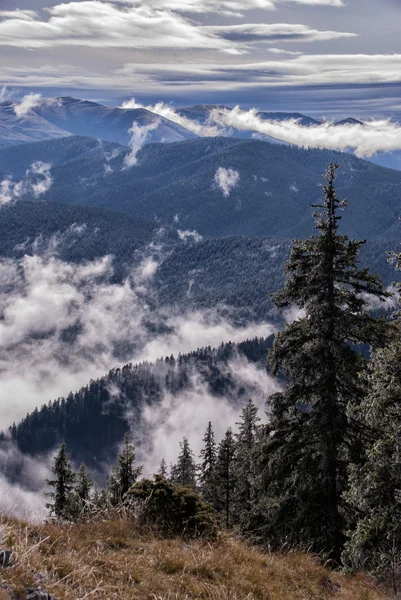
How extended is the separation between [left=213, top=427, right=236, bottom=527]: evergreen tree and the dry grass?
1468 inches

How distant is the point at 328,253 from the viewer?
1764 cm

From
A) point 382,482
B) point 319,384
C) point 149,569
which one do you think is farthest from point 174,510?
point 319,384

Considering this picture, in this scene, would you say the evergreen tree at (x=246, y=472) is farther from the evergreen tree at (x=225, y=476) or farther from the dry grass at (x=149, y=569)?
the dry grass at (x=149, y=569)

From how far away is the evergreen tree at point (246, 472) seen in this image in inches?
739

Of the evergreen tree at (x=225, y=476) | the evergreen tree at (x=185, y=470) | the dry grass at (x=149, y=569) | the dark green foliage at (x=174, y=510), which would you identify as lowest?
the evergreen tree at (x=185, y=470)

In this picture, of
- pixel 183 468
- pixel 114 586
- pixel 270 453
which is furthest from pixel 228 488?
pixel 114 586

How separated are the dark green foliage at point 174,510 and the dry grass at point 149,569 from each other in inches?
21.9

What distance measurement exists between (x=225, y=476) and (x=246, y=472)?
43.5ft

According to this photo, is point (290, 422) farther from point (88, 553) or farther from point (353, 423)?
point (88, 553)

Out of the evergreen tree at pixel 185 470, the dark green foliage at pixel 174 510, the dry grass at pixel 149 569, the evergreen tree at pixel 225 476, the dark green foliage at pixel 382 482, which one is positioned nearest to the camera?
the dry grass at pixel 149 569

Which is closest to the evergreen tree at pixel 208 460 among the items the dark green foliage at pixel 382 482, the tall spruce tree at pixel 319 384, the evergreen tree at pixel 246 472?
the evergreen tree at pixel 246 472

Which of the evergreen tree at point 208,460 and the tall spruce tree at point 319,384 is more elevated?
the tall spruce tree at point 319,384

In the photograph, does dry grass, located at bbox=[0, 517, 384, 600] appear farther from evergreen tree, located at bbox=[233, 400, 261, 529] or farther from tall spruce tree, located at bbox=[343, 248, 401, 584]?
evergreen tree, located at bbox=[233, 400, 261, 529]

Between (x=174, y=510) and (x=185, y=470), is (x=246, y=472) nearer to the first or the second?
(x=185, y=470)
